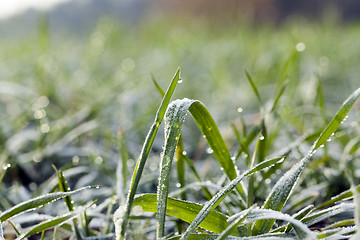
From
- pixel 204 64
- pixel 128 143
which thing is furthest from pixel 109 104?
pixel 204 64

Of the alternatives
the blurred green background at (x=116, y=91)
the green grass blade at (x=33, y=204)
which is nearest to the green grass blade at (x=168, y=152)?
the green grass blade at (x=33, y=204)

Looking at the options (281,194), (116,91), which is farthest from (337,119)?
(116,91)

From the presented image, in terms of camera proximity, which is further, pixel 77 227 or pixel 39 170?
pixel 39 170

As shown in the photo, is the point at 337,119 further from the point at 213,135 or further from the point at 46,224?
the point at 46,224

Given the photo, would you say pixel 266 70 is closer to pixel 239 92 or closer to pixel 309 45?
pixel 239 92

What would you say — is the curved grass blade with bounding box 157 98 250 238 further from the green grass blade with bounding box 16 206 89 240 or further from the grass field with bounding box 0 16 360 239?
the green grass blade with bounding box 16 206 89 240

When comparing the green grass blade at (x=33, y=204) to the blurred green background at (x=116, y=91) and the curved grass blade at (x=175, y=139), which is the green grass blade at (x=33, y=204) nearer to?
the curved grass blade at (x=175, y=139)

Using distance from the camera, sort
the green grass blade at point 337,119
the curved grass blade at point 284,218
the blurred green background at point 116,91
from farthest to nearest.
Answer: the blurred green background at point 116,91
the green grass blade at point 337,119
the curved grass blade at point 284,218

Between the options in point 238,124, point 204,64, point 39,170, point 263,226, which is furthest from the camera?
point 204,64
